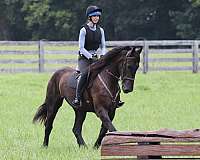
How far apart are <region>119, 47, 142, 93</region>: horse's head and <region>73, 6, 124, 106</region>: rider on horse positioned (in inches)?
34.1

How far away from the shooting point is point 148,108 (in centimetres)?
1870

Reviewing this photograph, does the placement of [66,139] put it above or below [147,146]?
below

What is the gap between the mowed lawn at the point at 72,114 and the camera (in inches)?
444

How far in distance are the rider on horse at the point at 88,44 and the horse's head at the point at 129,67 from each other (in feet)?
2.85

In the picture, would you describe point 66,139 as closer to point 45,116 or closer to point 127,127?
point 45,116

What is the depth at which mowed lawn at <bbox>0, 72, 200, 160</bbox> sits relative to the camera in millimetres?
11281

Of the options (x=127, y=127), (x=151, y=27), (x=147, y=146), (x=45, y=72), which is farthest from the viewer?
(x=151, y=27)

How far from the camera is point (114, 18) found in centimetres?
6091

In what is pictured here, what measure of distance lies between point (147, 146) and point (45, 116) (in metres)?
6.20

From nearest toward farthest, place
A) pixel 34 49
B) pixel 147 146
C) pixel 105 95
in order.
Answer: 1. pixel 147 146
2. pixel 105 95
3. pixel 34 49

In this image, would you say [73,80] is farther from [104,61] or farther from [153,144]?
[153,144]

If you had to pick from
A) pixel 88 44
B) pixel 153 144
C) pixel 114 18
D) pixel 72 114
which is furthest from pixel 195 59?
pixel 114 18

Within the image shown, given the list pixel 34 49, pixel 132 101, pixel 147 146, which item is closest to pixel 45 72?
pixel 34 49

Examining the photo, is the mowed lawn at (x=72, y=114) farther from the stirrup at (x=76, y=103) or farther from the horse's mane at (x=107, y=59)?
the horse's mane at (x=107, y=59)
